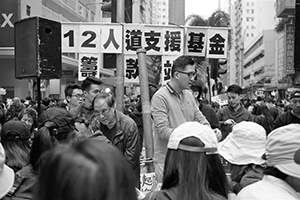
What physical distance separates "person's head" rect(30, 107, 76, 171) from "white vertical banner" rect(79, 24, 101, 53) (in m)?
6.14

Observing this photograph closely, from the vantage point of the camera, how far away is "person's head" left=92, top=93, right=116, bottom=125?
5648mm

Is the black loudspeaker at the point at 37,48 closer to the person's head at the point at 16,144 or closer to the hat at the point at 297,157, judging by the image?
the person's head at the point at 16,144

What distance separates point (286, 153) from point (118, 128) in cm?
344

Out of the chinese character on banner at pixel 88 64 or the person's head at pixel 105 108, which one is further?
the chinese character on banner at pixel 88 64

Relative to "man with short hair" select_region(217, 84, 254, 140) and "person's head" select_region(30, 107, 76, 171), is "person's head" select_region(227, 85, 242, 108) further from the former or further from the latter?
"person's head" select_region(30, 107, 76, 171)

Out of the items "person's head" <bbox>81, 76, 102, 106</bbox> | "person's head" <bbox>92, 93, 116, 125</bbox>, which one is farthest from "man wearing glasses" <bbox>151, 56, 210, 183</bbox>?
"person's head" <bbox>81, 76, 102, 106</bbox>

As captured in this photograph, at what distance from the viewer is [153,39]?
10.2 m

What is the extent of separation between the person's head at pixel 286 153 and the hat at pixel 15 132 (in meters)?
1.88

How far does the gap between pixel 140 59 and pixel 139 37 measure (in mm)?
3246

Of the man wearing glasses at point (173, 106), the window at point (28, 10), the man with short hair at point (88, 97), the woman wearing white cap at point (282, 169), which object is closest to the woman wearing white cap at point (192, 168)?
the woman wearing white cap at point (282, 169)

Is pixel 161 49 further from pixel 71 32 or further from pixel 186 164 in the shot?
pixel 186 164

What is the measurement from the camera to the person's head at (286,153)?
8.05 ft

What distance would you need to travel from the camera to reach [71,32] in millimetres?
10031

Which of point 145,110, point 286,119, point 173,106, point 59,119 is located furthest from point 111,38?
point 59,119
